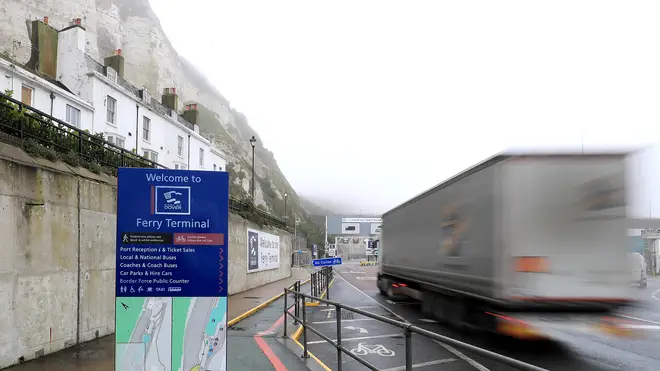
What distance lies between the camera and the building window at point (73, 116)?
2525cm

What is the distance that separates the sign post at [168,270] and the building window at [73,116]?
2345cm

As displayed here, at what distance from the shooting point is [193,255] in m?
4.88

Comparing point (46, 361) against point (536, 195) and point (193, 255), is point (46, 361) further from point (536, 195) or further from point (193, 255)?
point (536, 195)

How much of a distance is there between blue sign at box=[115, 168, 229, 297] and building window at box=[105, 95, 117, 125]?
88.9ft

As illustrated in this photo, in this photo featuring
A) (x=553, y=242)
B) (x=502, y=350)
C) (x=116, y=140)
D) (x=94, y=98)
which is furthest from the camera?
(x=116, y=140)

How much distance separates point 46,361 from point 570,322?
815cm

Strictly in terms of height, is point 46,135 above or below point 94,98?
below

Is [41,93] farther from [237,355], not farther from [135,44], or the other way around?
[135,44]

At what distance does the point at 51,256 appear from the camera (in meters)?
7.89

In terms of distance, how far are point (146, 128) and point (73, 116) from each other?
783 centimetres

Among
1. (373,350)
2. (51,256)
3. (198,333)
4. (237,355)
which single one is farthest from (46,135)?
(373,350)

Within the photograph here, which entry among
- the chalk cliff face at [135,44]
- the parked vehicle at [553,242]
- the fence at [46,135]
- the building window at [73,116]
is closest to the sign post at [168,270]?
the fence at [46,135]

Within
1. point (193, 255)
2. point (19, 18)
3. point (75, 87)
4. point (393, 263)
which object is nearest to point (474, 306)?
point (193, 255)

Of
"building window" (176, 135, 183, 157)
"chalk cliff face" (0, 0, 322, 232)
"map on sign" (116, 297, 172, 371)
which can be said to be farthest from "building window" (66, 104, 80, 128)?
"chalk cliff face" (0, 0, 322, 232)
